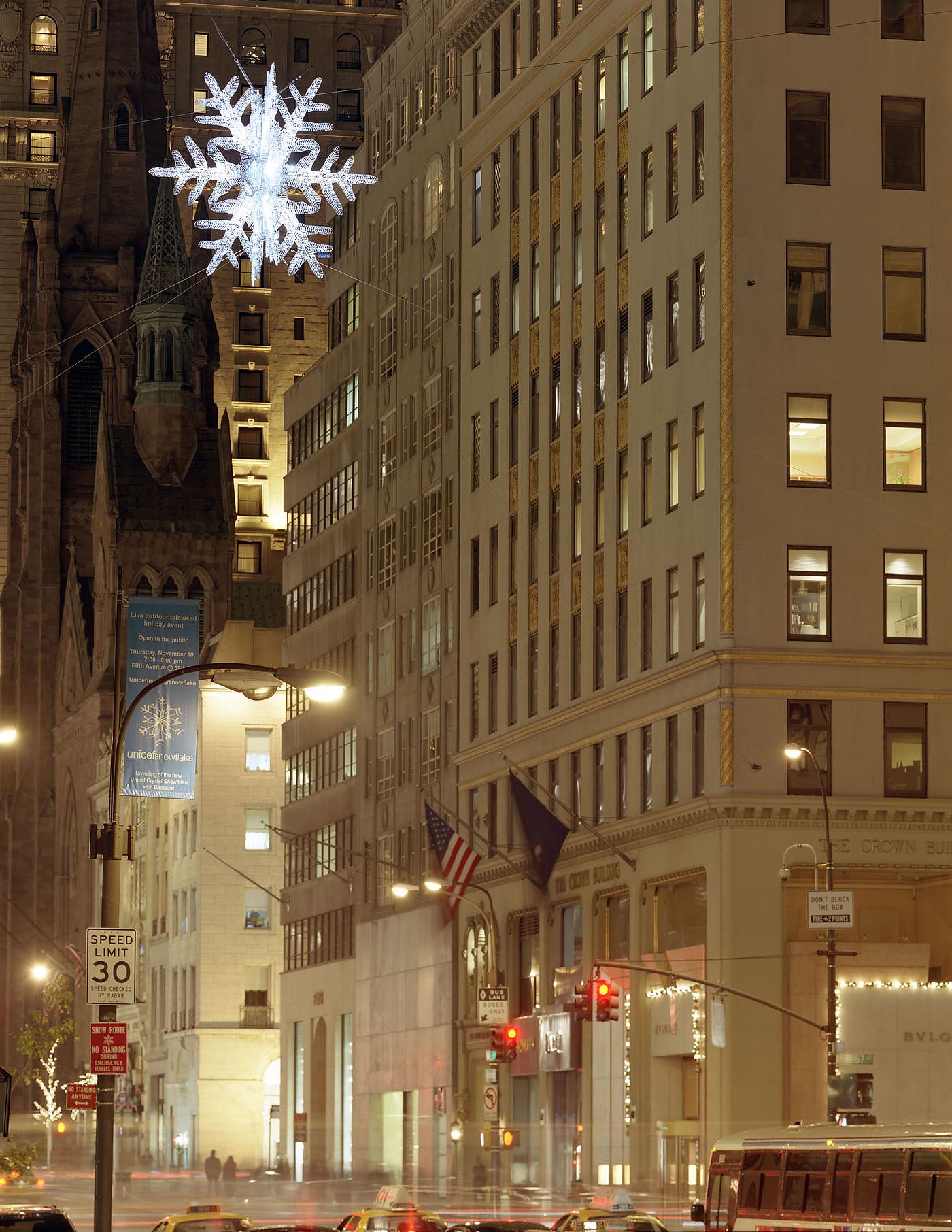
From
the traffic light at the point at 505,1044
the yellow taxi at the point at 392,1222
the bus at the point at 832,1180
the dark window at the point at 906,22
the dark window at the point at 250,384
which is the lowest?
the yellow taxi at the point at 392,1222

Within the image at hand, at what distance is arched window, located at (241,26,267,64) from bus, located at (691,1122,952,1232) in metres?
147

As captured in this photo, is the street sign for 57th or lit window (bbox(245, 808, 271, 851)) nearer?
the street sign for 57th

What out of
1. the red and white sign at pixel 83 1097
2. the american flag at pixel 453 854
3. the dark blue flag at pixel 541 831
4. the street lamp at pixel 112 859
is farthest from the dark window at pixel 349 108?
the street lamp at pixel 112 859

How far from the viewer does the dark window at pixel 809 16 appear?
67062mm

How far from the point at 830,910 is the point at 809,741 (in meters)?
12.3

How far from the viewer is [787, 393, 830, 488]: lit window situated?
65.8m

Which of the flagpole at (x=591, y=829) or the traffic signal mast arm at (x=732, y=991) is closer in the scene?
the traffic signal mast arm at (x=732, y=991)

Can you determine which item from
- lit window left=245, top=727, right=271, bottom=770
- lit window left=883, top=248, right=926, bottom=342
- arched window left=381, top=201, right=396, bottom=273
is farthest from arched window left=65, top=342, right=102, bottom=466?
lit window left=883, top=248, right=926, bottom=342

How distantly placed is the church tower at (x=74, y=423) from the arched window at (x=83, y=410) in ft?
0.45

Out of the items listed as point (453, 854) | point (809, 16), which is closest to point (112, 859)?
point (809, 16)

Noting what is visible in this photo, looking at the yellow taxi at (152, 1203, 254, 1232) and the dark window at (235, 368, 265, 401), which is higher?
the dark window at (235, 368, 265, 401)

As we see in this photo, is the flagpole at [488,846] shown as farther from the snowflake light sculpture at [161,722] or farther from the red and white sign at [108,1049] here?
the red and white sign at [108,1049]

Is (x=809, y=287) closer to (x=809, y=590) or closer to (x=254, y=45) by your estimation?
(x=809, y=590)

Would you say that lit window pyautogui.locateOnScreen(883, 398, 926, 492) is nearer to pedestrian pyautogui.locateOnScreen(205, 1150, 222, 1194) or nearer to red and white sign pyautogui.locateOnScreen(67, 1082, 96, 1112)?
red and white sign pyautogui.locateOnScreen(67, 1082, 96, 1112)
